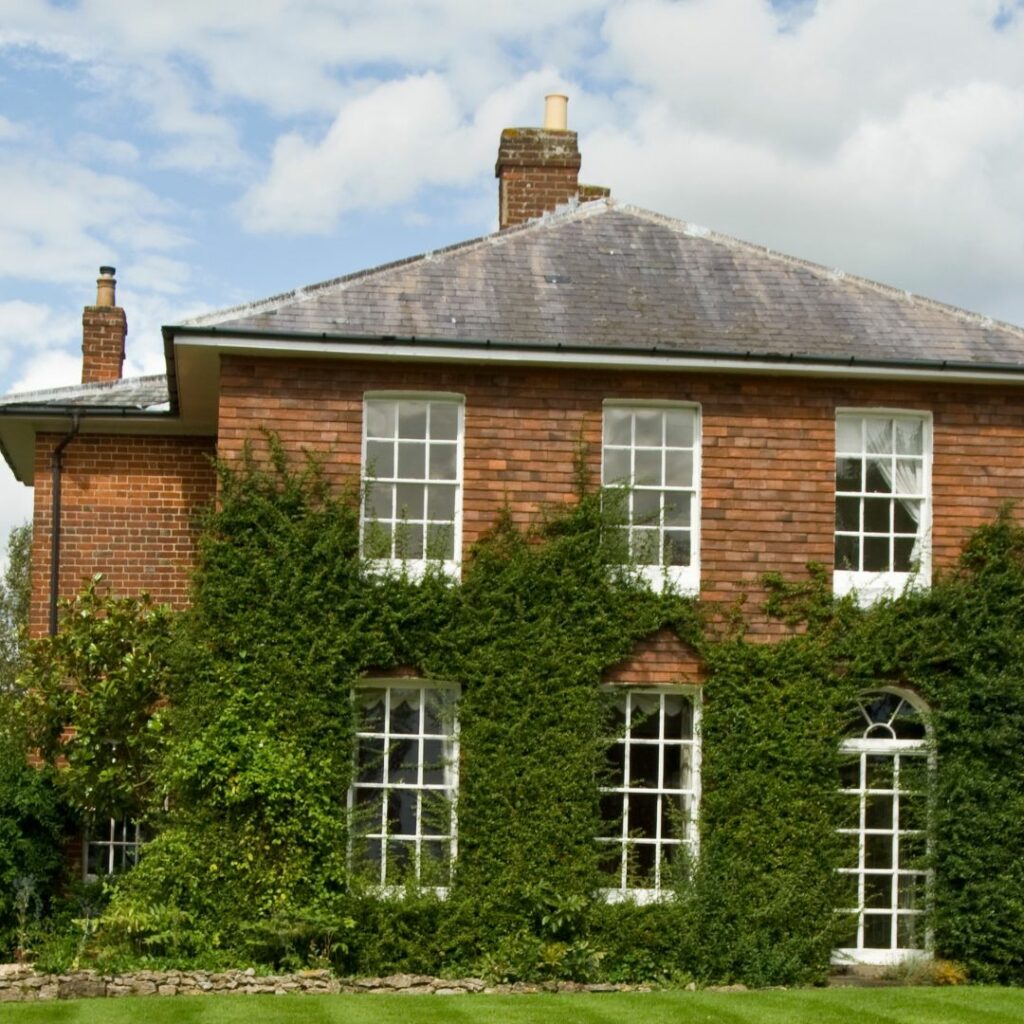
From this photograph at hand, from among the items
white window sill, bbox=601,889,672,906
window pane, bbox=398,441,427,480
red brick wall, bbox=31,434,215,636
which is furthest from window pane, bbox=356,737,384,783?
red brick wall, bbox=31,434,215,636

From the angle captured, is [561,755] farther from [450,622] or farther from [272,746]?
[272,746]

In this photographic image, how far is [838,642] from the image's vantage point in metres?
16.5

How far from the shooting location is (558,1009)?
44.0ft

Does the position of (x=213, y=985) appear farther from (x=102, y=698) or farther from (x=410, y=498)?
(x=410, y=498)

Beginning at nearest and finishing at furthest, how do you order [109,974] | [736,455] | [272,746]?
1. [109,974]
2. [272,746]
3. [736,455]

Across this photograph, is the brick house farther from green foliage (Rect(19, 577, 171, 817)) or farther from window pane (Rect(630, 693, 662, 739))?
green foliage (Rect(19, 577, 171, 817))

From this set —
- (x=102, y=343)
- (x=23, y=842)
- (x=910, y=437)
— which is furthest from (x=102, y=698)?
(x=910, y=437)

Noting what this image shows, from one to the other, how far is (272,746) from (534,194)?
25.0ft

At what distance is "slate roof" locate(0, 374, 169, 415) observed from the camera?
63.1 ft

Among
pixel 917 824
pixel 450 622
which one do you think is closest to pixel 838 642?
pixel 917 824

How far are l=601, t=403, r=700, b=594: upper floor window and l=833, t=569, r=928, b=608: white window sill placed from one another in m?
1.45

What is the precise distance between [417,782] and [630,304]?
5279 millimetres

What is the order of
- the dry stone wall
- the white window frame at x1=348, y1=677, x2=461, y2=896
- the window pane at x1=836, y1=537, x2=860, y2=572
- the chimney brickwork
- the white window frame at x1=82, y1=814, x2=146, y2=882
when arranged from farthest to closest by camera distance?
the chimney brickwork
the white window frame at x1=82, y1=814, x2=146, y2=882
the window pane at x1=836, y1=537, x2=860, y2=572
the white window frame at x1=348, y1=677, x2=461, y2=896
the dry stone wall

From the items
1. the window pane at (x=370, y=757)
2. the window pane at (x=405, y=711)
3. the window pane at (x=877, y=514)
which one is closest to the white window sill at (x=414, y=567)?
the window pane at (x=405, y=711)
